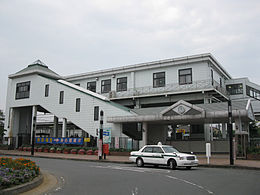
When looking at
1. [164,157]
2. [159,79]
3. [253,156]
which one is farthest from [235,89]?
[164,157]

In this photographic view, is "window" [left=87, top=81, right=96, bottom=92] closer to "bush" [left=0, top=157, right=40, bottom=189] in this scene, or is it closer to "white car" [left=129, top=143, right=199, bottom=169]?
"white car" [left=129, top=143, right=199, bottom=169]

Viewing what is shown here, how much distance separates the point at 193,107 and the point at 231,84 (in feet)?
60.6

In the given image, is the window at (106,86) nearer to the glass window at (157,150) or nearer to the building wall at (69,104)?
the building wall at (69,104)

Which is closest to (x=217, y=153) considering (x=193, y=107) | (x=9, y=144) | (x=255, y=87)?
(x=193, y=107)

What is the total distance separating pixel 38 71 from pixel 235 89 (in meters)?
29.3

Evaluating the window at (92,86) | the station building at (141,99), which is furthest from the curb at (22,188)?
the window at (92,86)

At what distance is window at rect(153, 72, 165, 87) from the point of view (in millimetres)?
37425

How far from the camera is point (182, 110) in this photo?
26484 mm

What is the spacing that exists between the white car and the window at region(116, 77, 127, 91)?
22113mm

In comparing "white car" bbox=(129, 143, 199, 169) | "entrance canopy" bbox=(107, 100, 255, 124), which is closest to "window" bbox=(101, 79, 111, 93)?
"entrance canopy" bbox=(107, 100, 255, 124)

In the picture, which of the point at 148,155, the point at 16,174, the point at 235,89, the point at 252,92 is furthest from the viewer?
the point at 252,92

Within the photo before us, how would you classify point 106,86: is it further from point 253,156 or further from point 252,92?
point 253,156

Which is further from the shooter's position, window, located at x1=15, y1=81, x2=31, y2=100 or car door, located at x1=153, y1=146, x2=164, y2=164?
window, located at x1=15, y1=81, x2=31, y2=100

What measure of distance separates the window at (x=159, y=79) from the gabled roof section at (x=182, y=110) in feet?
33.8
